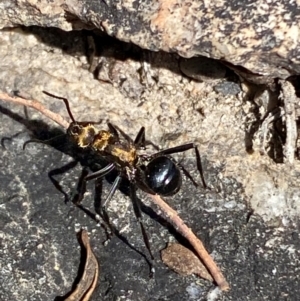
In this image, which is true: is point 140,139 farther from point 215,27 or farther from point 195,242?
point 215,27

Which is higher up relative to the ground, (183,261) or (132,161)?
(132,161)

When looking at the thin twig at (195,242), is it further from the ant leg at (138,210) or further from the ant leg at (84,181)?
the ant leg at (84,181)

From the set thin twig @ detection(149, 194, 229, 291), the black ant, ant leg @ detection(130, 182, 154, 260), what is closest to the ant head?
the black ant

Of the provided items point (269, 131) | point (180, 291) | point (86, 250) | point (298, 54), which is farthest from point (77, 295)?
point (298, 54)

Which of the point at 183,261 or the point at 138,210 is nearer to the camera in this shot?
the point at 183,261

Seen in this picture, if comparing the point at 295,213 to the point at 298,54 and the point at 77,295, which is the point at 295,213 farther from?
the point at 77,295

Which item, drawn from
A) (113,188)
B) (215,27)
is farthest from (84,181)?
(215,27)
